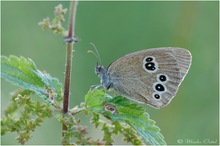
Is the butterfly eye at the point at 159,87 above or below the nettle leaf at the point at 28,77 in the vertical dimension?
above

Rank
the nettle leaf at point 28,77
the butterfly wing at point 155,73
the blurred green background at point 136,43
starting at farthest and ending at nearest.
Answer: the blurred green background at point 136,43
the butterfly wing at point 155,73
the nettle leaf at point 28,77

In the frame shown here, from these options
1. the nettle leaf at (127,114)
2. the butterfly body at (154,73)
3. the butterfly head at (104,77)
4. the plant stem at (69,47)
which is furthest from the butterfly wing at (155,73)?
the plant stem at (69,47)

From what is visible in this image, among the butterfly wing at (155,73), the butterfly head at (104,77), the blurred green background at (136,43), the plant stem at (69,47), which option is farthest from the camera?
the blurred green background at (136,43)

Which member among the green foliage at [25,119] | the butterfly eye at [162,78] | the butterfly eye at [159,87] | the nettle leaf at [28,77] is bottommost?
the green foliage at [25,119]

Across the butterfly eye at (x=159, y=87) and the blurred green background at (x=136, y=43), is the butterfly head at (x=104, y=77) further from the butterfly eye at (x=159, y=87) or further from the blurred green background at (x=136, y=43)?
the blurred green background at (x=136, y=43)

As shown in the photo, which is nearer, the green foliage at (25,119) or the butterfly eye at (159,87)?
the green foliage at (25,119)

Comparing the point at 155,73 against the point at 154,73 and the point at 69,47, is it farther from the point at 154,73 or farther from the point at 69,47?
the point at 69,47

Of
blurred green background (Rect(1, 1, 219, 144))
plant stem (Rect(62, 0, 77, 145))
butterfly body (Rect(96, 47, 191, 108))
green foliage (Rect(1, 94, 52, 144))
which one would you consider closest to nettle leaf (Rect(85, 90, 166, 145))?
plant stem (Rect(62, 0, 77, 145))
